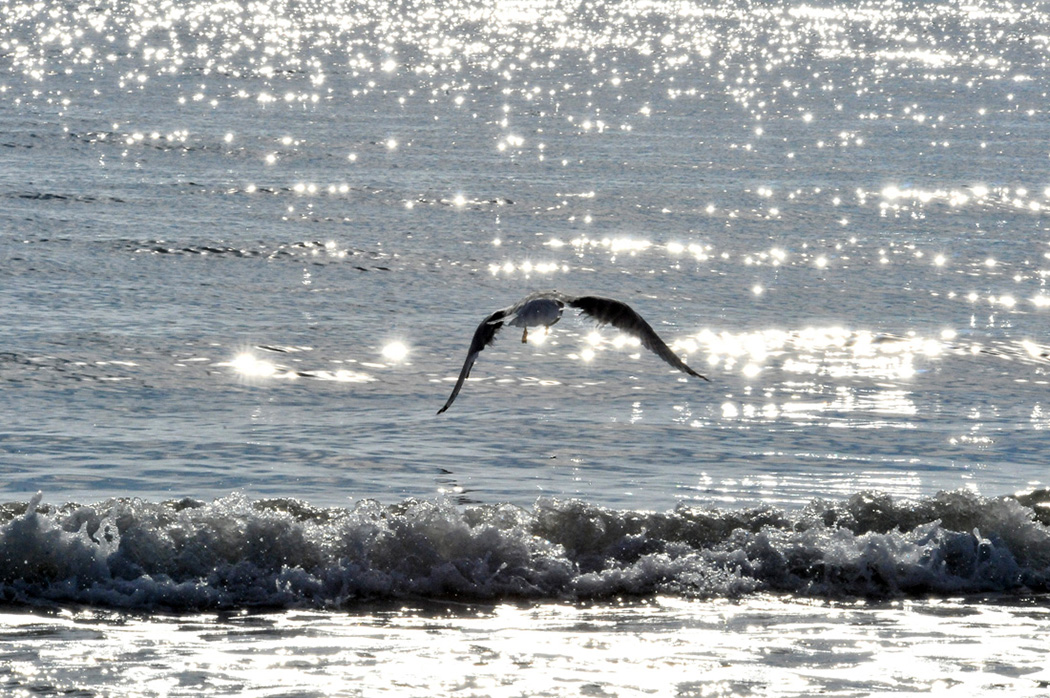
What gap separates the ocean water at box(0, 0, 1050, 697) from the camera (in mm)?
11469

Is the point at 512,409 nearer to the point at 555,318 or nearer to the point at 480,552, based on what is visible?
the point at 480,552

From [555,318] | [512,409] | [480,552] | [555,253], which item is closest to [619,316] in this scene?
[555,318]

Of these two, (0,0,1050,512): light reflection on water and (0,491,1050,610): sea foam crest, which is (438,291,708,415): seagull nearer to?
(0,491,1050,610): sea foam crest

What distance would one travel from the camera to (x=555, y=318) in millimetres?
11586

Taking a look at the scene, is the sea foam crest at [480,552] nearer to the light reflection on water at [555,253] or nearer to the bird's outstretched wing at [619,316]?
the light reflection on water at [555,253]

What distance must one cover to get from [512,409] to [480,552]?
19.1 feet

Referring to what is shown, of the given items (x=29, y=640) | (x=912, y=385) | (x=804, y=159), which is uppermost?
(x=804, y=159)

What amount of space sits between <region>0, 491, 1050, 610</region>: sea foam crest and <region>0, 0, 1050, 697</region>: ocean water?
4cm

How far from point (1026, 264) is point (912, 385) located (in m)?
9.26

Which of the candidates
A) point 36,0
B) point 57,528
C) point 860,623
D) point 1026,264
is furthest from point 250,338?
point 36,0

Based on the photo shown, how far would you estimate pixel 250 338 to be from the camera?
22.4 m

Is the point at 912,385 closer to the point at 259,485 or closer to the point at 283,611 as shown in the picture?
the point at 259,485

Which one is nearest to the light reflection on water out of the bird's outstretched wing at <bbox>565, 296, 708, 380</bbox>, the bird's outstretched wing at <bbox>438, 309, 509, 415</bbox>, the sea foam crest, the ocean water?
the ocean water

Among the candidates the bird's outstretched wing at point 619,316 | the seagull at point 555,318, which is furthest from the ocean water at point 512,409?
the bird's outstretched wing at point 619,316
